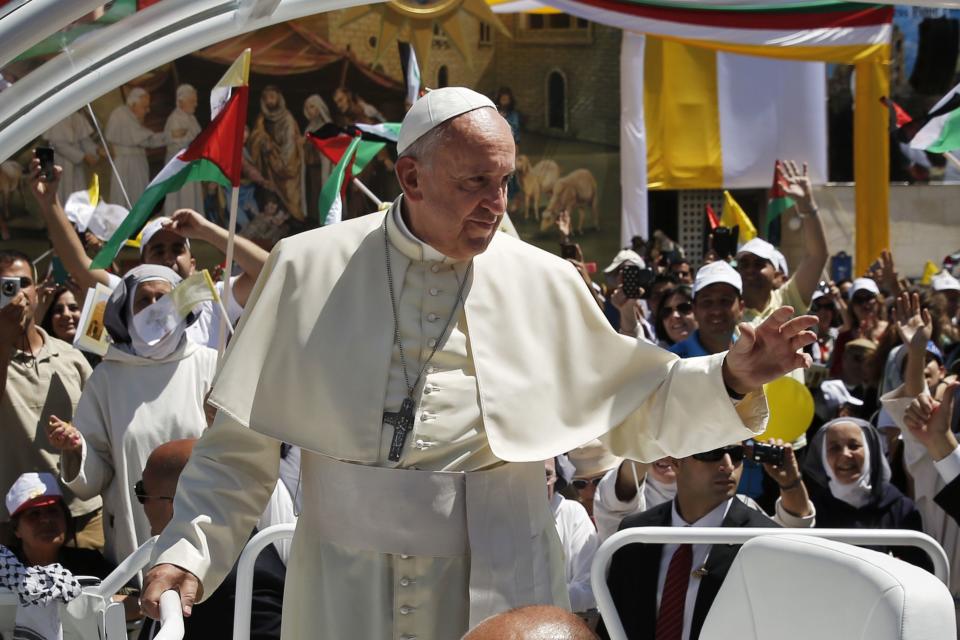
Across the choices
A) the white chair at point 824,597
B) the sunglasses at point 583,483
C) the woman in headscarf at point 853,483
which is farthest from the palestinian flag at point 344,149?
the white chair at point 824,597

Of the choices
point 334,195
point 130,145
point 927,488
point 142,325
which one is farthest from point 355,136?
point 130,145

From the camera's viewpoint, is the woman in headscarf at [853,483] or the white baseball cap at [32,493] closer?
the white baseball cap at [32,493]

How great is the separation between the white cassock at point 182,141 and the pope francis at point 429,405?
56.6 ft

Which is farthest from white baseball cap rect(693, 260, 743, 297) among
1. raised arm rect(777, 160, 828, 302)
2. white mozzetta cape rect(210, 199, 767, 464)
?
white mozzetta cape rect(210, 199, 767, 464)

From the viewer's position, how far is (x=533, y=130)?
22.8 meters

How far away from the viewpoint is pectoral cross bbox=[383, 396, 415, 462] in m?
2.98

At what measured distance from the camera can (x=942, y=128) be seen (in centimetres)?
544

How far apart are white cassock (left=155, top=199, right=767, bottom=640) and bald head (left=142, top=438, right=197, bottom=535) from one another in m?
1.45

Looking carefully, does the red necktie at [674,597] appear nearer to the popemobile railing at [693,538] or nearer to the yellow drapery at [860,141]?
the popemobile railing at [693,538]

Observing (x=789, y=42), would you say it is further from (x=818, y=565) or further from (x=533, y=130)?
(x=818, y=565)

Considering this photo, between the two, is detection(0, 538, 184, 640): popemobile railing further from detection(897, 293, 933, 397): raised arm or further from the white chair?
detection(897, 293, 933, 397): raised arm

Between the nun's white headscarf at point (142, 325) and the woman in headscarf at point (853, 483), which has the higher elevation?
the nun's white headscarf at point (142, 325)

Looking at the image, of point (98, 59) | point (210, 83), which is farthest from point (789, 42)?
point (98, 59)

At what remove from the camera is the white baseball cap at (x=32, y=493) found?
5.01 metres
